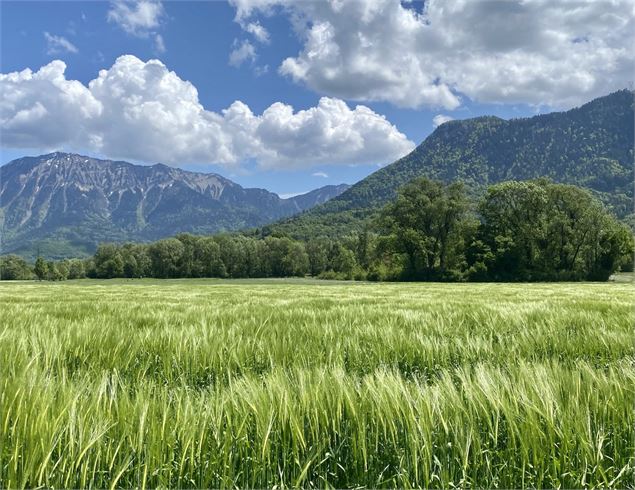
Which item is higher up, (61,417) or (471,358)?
(61,417)

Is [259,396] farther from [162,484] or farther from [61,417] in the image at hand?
[61,417]

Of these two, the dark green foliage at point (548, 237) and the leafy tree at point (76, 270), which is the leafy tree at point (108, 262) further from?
the dark green foliage at point (548, 237)

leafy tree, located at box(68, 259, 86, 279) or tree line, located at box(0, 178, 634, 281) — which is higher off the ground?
tree line, located at box(0, 178, 634, 281)

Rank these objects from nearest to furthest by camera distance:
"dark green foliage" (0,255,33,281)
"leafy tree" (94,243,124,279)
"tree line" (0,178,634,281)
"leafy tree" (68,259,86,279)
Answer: "tree line" (0,178,634,281) < "leafy tree" (94,243,124,279) < "dark green foliage" (0,255,33,281) < "leafy tree" (68,259,86,279)

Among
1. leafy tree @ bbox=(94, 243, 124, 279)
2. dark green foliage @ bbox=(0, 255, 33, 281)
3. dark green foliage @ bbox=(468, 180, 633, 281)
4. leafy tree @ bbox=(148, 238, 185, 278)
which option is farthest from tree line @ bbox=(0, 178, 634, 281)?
dark green foliage @ bbox=(0, 255, 33, 281)

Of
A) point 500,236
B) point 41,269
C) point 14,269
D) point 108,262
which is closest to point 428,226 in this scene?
point 500,236

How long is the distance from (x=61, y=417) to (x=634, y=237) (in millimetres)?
75139

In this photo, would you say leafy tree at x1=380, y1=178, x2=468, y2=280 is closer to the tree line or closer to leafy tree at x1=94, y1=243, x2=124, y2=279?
the tree line

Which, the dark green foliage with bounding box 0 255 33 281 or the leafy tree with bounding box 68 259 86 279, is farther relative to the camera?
the leafy tree with bounding box 68 259 86 279

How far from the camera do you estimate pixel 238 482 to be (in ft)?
4.79

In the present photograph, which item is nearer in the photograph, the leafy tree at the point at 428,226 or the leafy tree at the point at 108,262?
the leafy tree at the point at 428,226

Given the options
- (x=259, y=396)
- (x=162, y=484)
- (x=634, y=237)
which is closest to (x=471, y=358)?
(x=259, y=396)

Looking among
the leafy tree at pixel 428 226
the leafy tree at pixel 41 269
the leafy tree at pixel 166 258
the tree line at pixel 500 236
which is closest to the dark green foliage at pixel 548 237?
the tree line at pixel 500 236

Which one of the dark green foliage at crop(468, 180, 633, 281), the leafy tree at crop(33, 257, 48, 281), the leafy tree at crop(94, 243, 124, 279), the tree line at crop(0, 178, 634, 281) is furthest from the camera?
the leafy tree at crop(94, 243, 124, 279)
